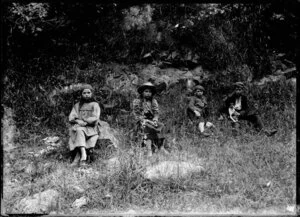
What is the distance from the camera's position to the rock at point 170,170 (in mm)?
5242

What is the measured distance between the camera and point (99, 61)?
1018 centimetres

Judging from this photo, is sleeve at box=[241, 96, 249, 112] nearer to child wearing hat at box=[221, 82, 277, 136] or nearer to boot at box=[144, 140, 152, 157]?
child wearing hat at box=[221, 82, 277, 136]

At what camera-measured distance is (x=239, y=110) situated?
26.3ft

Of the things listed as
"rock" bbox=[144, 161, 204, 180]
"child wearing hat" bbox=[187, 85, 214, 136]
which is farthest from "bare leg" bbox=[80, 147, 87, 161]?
"child wearing hat" bbox=[187, 85, 214, 136]

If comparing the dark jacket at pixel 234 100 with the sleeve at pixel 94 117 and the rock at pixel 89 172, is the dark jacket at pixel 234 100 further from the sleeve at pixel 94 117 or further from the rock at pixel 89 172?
the rock at pixel 89 172

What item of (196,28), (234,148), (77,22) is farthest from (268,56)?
(77,22)

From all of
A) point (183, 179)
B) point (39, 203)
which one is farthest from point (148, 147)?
point (39, 203)

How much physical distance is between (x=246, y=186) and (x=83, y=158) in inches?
112

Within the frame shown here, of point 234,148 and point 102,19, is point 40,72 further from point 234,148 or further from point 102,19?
point 234,148

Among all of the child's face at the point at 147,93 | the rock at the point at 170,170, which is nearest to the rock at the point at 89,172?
the rock at the point at 170,170

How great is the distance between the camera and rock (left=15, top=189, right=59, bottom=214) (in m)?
4.77

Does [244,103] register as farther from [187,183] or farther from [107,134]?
[187,183]

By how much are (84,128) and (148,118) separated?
134 cm

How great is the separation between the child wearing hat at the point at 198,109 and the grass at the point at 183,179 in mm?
213
